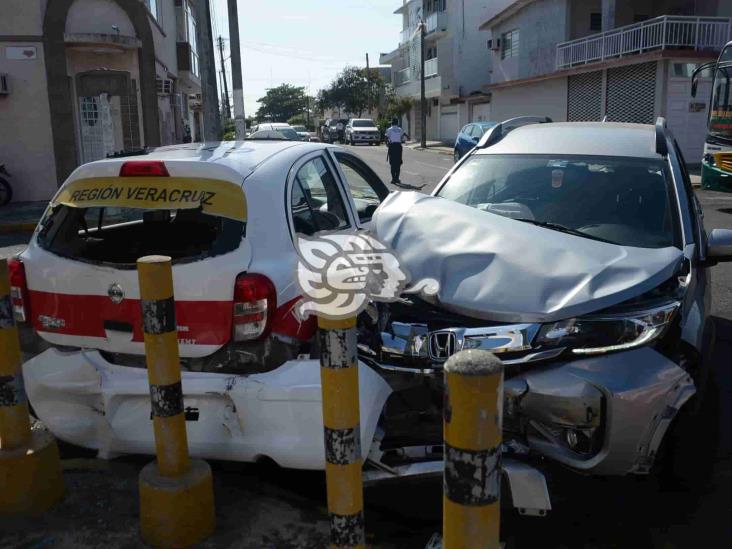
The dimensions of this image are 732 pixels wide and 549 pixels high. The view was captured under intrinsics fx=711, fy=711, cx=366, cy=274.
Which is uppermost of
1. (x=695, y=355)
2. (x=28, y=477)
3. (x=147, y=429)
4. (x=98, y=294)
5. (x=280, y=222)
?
(x=280, y=222)

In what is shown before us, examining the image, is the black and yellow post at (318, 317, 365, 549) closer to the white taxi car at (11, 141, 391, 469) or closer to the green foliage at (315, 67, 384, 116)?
the white taxi car at (11, 141, 391, 469)

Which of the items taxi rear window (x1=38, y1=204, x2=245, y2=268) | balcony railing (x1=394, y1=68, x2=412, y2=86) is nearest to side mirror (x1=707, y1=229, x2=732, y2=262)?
taxi rear window (x1=38, y1=204, x2=245, y2=268)

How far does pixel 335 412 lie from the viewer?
2.36 metres

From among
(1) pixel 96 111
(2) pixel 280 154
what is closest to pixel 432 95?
(1) pixel 96 111

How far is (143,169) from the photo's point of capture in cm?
336

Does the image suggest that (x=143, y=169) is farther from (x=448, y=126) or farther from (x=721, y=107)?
(x=448, y=126)

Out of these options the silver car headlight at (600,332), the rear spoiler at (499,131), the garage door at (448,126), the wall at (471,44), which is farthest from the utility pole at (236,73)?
the garage door at (448,126)

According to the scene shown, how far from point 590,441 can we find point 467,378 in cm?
150

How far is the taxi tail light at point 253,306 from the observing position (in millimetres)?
3035

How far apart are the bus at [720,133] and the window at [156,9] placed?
512 inches

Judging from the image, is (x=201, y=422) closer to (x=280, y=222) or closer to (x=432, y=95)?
(x=280, y=222)

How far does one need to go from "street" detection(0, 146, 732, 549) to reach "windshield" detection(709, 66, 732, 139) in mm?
11411

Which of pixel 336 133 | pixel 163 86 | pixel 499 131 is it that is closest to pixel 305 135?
pixel 163 86

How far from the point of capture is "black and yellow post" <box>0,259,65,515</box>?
319 cm
